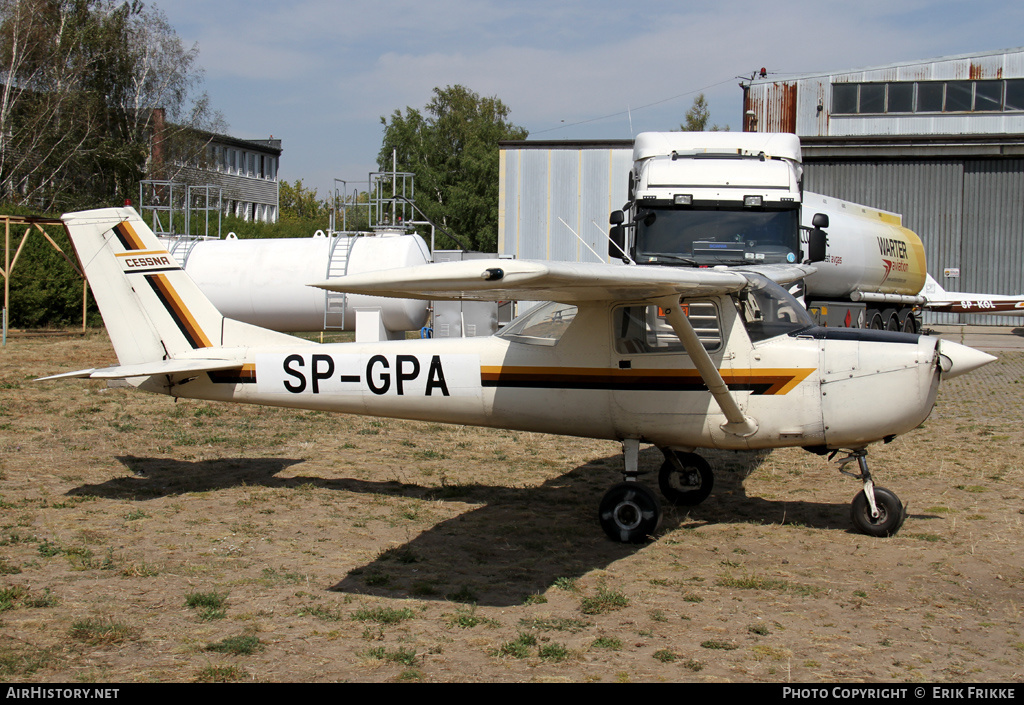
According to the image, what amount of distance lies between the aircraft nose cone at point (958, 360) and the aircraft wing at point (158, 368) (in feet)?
19.0

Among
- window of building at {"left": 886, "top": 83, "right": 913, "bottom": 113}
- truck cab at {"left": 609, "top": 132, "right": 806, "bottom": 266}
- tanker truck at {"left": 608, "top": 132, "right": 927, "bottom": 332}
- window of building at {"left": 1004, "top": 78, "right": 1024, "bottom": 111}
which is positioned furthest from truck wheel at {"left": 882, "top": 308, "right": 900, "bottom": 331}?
window of building at {"left": 1004, "top": 78, "right": 1024, "bottom": 111}

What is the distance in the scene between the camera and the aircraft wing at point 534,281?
14.5ft

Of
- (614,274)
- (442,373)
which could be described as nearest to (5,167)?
(442,373)

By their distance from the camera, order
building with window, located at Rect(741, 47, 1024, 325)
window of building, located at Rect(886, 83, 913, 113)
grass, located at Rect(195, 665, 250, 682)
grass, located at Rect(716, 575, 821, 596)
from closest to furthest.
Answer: grass, located at Rect(195, 665, 250, 682) < grass, located at Rect(716, 575, 821, 596) < building with window, located at Rect(741, 47, 1024, 325) < window of building, located at Rect(886, 83, 913, 113)

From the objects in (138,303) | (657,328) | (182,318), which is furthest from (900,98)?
(138,303)

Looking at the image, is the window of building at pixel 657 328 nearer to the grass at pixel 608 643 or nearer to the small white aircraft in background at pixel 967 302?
the grass at pixel 608 643

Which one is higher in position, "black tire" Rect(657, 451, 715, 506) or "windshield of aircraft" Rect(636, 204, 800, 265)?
"windshield of aircraft" Rect(636, 204, 800, 265)

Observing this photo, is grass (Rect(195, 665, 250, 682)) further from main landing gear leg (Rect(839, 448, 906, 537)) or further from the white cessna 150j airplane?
main landing gear leg (Rect(839, 448, 906, 537))

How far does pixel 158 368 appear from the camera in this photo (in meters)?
7.45

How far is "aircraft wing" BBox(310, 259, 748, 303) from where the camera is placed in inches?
174

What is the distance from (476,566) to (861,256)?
54.9 feet

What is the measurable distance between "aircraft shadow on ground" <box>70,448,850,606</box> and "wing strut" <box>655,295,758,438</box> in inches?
44.4

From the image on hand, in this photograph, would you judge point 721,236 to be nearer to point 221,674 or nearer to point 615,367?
point 615,367

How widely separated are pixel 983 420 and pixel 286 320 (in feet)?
43.9
